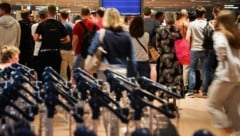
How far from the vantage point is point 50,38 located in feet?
23.9

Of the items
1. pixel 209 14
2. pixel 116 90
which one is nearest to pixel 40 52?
pixel 116 90

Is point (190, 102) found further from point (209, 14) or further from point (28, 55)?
point (209, 14)

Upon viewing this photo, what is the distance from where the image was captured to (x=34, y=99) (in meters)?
3.61

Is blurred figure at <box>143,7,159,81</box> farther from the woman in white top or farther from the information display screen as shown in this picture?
the woman in white top

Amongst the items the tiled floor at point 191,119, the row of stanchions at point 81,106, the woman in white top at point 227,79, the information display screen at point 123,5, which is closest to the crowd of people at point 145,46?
the woman in white top at point 227,79

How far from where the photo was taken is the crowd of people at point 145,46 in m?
5.32

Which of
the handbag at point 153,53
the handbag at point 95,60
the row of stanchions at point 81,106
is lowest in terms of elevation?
the handbag at point 153,53

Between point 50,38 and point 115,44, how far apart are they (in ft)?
5.88

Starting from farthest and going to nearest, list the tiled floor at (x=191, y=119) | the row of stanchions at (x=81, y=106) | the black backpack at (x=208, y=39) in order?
the black backpack at (x=208, y=39) → the tiled floor at (x=191, y=119) → the row of stanchions at (x=81, y=106)

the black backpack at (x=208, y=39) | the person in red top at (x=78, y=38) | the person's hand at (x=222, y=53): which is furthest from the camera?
the black backpack at (x=208, y=39)

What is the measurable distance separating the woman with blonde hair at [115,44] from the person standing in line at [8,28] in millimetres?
2410

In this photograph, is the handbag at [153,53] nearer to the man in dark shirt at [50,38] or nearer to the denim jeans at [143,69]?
the denim jeans at [143,69]

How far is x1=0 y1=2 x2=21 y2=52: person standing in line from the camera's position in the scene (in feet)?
25.4

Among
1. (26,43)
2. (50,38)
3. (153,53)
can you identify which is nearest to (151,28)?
(153,53)
